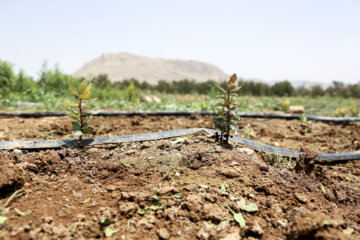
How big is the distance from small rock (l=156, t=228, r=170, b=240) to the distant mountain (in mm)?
81134

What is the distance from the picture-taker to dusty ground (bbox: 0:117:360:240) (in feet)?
4.67

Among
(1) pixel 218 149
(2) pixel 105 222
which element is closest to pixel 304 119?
(1) pixel 218 149

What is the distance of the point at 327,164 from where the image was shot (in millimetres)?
2725

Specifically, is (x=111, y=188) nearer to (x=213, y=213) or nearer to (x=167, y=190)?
(x=167, y=190)

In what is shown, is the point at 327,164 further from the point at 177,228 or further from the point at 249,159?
the point at 177,228

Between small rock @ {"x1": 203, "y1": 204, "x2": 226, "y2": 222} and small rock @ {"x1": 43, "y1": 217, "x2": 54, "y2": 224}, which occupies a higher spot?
small rock @ {"x1": 43, "y1": 217, "x2": 54, "y2": 224}

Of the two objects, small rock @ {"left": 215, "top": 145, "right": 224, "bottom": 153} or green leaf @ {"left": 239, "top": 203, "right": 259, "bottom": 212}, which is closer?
green leaf @ {"left": 239, "top": 203, "right": 259, "bottom": 212}

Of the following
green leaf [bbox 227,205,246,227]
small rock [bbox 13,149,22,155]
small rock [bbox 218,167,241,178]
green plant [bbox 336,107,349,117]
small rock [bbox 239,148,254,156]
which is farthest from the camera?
green plant [bbox 336,107,349,117]

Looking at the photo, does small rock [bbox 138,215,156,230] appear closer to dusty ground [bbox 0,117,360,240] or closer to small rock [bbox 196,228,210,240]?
dusty ground [bbox 0,117,360,240]

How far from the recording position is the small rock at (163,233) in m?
1.38

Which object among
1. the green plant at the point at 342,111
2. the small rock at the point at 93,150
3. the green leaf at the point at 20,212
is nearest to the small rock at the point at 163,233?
the green leaf at the point at 20,212

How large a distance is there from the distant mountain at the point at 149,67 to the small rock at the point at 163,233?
8113 cm

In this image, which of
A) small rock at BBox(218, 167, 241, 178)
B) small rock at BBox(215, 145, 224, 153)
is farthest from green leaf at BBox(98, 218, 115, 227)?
small rock at BBox(215, 145, 224, 153)

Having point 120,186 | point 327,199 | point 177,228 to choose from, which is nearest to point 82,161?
point 120,186
